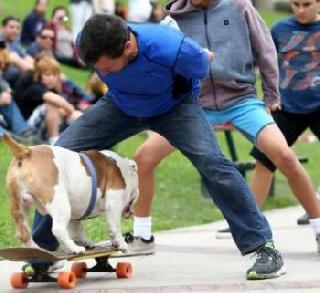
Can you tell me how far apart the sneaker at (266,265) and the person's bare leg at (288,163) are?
2.60 feet

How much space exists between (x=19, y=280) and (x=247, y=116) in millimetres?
1956

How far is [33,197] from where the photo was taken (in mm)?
5762

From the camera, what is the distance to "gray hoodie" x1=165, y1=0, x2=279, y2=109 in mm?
7219

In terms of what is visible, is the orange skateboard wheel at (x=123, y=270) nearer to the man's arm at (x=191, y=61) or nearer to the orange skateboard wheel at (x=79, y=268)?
the orange skateboard wheel at (x=79, y=268)

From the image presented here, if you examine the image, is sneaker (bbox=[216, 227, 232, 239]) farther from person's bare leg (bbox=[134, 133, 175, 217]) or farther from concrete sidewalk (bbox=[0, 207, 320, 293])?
person's bare leg (bbox=[134, 133, 175, 217])

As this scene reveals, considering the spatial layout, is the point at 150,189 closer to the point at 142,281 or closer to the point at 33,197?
the point at 142,281

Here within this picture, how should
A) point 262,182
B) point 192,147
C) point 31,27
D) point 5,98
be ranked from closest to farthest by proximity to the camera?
1. point 192,147
2. point 262,182
3. point 5,98
4. point 31,27

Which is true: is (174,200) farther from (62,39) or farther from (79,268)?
(62,39)

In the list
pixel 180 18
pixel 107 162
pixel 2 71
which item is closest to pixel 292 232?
pixel 180 18

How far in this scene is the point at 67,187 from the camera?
586cm

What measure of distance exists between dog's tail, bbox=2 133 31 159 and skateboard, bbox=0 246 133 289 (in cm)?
50

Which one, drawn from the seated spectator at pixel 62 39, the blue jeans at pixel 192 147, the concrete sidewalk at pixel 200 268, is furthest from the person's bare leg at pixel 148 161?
the seated spectator at pixel 62 39

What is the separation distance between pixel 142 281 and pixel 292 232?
2642 mm

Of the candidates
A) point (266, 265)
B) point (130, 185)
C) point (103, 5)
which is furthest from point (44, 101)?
point (103, 5)
